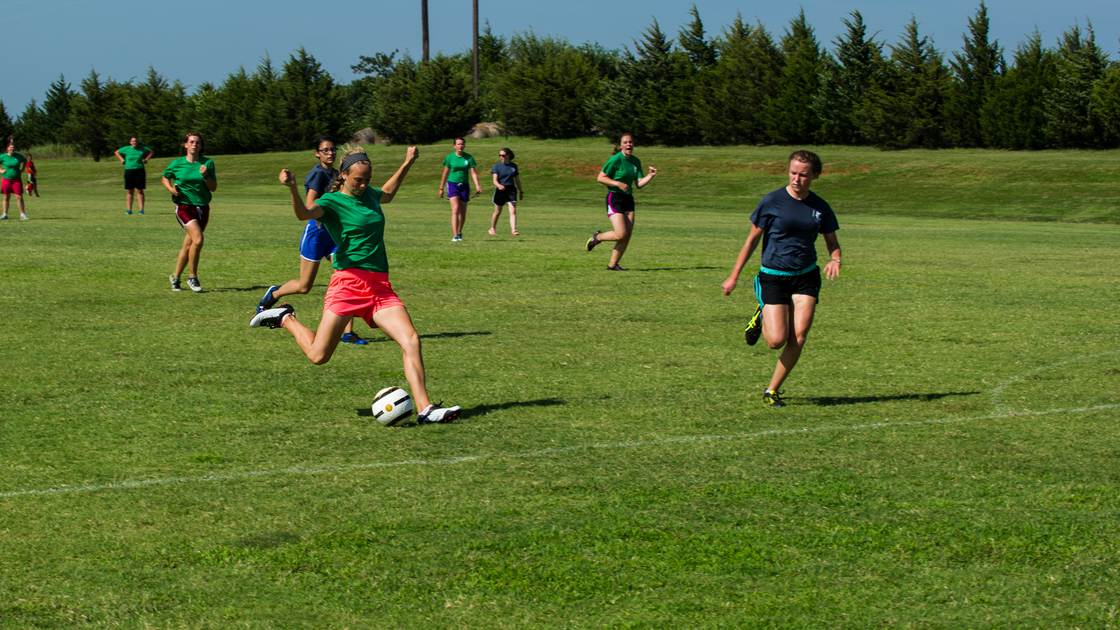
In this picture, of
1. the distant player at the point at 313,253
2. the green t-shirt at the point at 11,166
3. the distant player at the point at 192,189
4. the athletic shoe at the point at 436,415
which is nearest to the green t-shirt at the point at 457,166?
the distant player at the point at 192,189

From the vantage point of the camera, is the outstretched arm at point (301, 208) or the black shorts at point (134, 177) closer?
the outstretched arm at point (301, 208)

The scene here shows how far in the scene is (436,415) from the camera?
6.95m

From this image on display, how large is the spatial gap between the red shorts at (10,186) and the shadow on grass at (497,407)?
2298cm

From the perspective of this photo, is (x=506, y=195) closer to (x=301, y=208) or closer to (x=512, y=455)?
(x=301, y=208)

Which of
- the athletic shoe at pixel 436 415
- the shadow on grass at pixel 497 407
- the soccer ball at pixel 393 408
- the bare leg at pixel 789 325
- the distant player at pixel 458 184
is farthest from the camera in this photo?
the distant player at pixel 458 184

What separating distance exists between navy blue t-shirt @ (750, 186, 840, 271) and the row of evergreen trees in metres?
48.8

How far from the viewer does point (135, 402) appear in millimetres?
7535

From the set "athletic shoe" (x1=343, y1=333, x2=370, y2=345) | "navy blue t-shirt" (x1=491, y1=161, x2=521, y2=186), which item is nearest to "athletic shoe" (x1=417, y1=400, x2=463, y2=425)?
"athletic shoe" (x1=343, y1=333, x2=370, y2=345)

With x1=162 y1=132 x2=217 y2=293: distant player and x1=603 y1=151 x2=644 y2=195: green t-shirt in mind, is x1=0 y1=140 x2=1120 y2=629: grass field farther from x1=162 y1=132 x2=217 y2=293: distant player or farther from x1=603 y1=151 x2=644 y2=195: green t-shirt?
x1=603 y1=151 x2=644 y2=195: green t-shirt

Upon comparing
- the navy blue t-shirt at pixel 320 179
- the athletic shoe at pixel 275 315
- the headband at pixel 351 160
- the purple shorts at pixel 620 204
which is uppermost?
the headband at pixel 351 160

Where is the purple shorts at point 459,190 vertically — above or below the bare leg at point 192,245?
above

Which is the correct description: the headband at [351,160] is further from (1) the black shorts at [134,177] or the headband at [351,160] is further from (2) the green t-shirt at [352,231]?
(1) the black shorts at [134,177]

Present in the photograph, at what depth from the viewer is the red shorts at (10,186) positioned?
26219 millimetres

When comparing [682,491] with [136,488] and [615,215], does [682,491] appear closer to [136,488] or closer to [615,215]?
[136,488]
